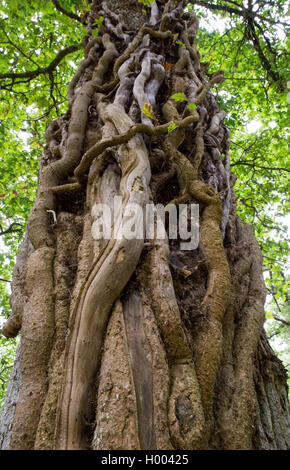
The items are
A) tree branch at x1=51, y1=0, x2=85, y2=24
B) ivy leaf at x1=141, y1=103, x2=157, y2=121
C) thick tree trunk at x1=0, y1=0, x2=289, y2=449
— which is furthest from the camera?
tree branch at x1=51, y1=0, x2=85, y2=24

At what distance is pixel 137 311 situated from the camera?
4.19ft

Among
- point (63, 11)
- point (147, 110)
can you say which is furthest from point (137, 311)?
point (63, 11)

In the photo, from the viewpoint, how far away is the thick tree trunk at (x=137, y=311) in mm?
1086

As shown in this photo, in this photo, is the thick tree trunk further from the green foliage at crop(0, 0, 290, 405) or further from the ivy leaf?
the green foliage at crop(0, 0, 290, 405)

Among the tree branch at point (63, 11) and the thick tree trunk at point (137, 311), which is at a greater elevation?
the tree branch at point (63, 11)

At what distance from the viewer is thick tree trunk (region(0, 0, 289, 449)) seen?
1086 millimetres

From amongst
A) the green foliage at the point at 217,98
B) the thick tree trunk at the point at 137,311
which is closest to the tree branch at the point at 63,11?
the green foliage at the point at 217,98

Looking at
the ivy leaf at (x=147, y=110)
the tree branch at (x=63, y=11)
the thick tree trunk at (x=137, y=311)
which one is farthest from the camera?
the tree branch at (x=63, y=11)

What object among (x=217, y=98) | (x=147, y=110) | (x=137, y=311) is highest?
(x=217, y=98)

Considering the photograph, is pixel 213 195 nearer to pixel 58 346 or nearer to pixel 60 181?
pixel 60 181

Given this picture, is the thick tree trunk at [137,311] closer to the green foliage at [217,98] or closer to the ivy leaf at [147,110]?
the ivy leaf at [147,110]

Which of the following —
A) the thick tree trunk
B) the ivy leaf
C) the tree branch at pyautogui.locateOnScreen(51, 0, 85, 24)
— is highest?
the tree branch at pyautogui.locateOnScreen(51, 0, 85, 24)

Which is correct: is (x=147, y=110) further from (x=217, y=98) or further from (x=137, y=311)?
(x=217, y=98)

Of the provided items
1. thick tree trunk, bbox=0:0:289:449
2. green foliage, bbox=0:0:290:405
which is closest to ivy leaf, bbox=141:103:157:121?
thick tree trunk, bbox=0:0:289:449
